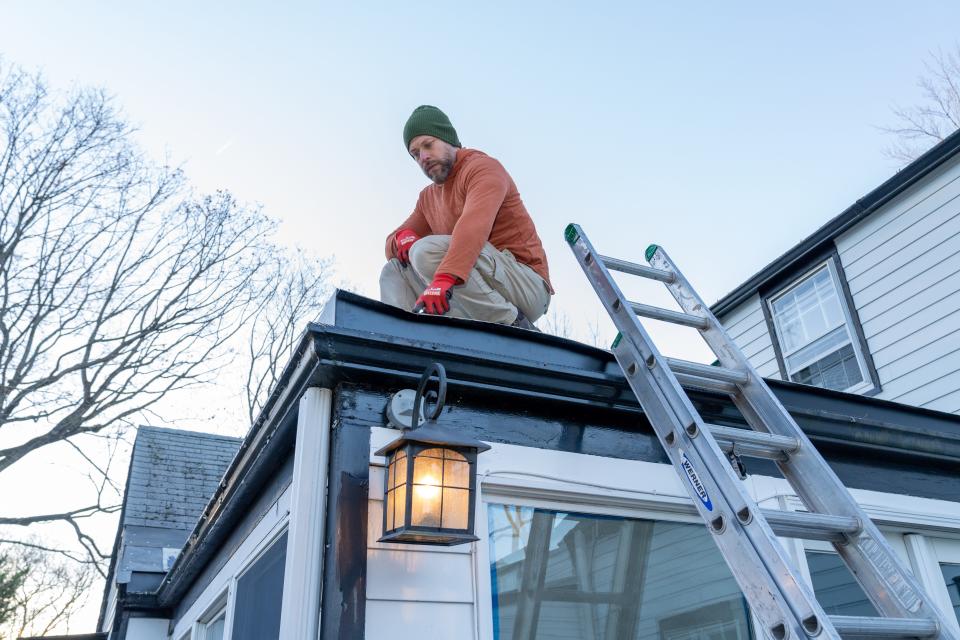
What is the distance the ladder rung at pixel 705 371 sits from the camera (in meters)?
2.75

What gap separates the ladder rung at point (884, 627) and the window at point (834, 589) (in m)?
1.08

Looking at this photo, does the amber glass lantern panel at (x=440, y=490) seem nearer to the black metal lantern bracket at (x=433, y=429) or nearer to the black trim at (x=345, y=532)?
the black metal lantern bracket at (x=433, y=429)

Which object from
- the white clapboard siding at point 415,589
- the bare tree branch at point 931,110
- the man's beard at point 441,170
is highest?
the bare tree branch at point 931,110

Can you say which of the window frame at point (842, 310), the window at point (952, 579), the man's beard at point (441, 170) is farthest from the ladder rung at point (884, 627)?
the window frame at point (842, 310)

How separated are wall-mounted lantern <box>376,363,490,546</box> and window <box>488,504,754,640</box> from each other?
0.29 metres

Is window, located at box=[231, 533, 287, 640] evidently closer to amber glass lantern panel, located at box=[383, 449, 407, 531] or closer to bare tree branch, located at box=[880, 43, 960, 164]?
amber glass lantern panel, located at box=[383, 449, 407, 531]

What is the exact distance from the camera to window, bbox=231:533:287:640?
2.91 metres

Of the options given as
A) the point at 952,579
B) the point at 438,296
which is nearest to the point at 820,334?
the point at 952,579

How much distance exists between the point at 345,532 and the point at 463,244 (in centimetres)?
135

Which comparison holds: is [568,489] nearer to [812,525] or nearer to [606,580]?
[606,580]

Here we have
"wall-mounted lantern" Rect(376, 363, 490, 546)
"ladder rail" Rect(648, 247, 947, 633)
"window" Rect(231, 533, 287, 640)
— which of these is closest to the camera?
"ladder rail" Rect(648, 247, 947, 633)

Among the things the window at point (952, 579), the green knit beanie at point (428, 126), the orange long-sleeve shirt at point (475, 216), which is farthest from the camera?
the green knit beanie at point (428, 126)

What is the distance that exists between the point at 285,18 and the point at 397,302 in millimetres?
6109

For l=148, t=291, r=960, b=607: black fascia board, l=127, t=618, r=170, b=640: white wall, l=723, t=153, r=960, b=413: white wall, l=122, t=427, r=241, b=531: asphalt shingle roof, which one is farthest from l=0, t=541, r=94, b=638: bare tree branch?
l=148, t=291, r=960, b=607: black fascia board
